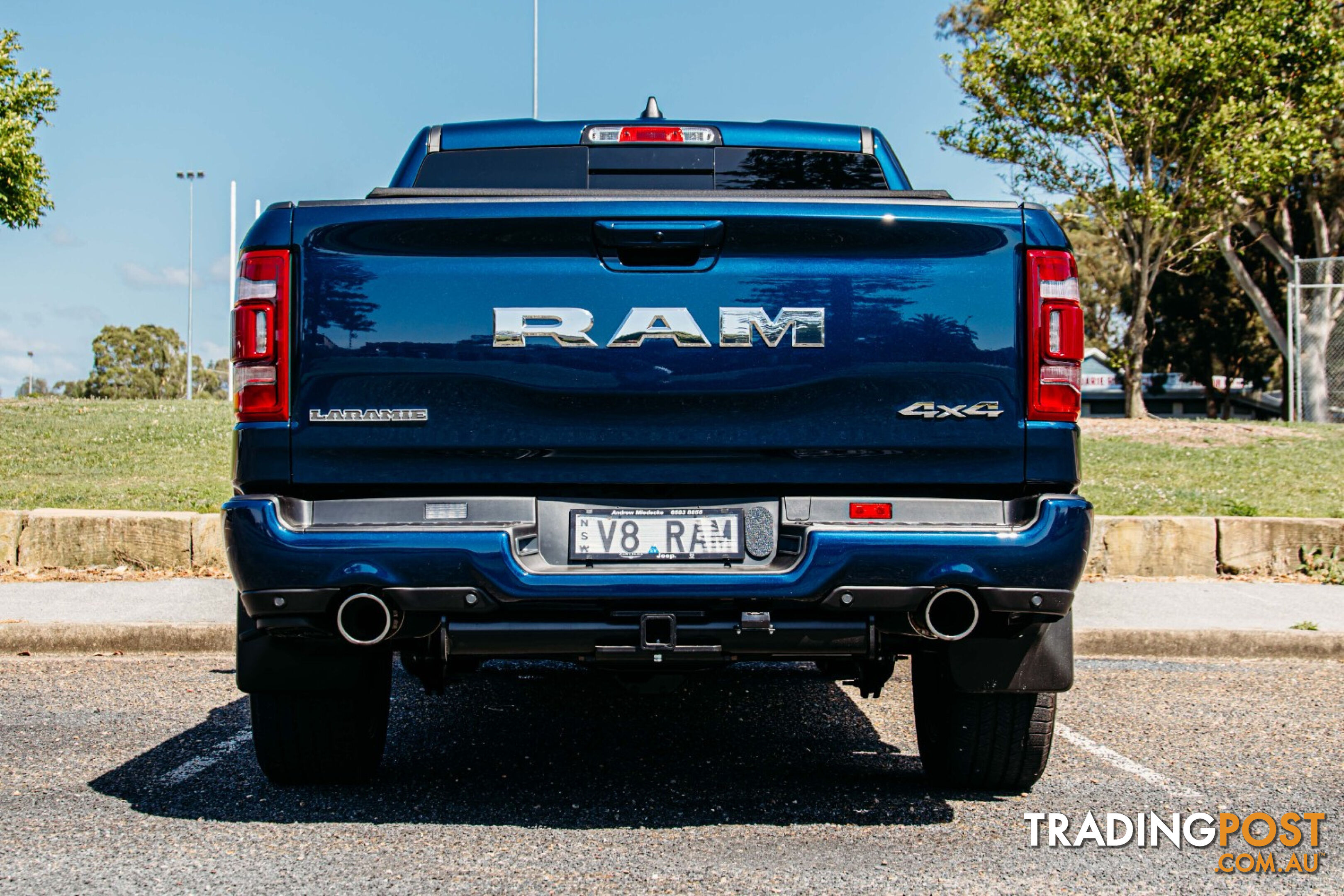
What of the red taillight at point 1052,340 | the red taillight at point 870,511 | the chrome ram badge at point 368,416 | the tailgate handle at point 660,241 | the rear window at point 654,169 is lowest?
the red taillight at point 870,511

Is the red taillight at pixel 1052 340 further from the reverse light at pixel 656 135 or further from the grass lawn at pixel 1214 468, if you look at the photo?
the grass lawn at pixel 1214 468

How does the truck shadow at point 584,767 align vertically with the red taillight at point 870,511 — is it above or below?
below

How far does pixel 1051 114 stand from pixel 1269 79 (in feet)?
10.6

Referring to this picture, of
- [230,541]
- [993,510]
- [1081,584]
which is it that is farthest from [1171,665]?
[230,541]

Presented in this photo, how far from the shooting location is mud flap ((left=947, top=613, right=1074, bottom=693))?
3477 mm

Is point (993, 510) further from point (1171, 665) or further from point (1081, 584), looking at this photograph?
point (1081, 584)

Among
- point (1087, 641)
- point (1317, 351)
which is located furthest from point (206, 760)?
point (1317, 351)

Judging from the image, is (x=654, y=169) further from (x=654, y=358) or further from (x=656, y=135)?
(x=654, y=358)

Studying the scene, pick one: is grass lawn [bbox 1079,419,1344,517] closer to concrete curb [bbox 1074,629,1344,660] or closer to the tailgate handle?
concrete curb [bbox 1074,629,1344,660]

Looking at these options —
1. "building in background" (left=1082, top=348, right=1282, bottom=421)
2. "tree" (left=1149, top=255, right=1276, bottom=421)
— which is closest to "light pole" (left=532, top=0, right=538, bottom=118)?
"tree" (left=1149, top=255, right=1276, bottom=421)

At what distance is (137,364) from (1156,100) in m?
88.9

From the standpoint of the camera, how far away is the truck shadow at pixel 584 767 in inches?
147

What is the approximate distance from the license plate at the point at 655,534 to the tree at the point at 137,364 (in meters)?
91.2

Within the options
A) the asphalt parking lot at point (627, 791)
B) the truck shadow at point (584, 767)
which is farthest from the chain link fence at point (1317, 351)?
the truck shadow at point (584, 767)
